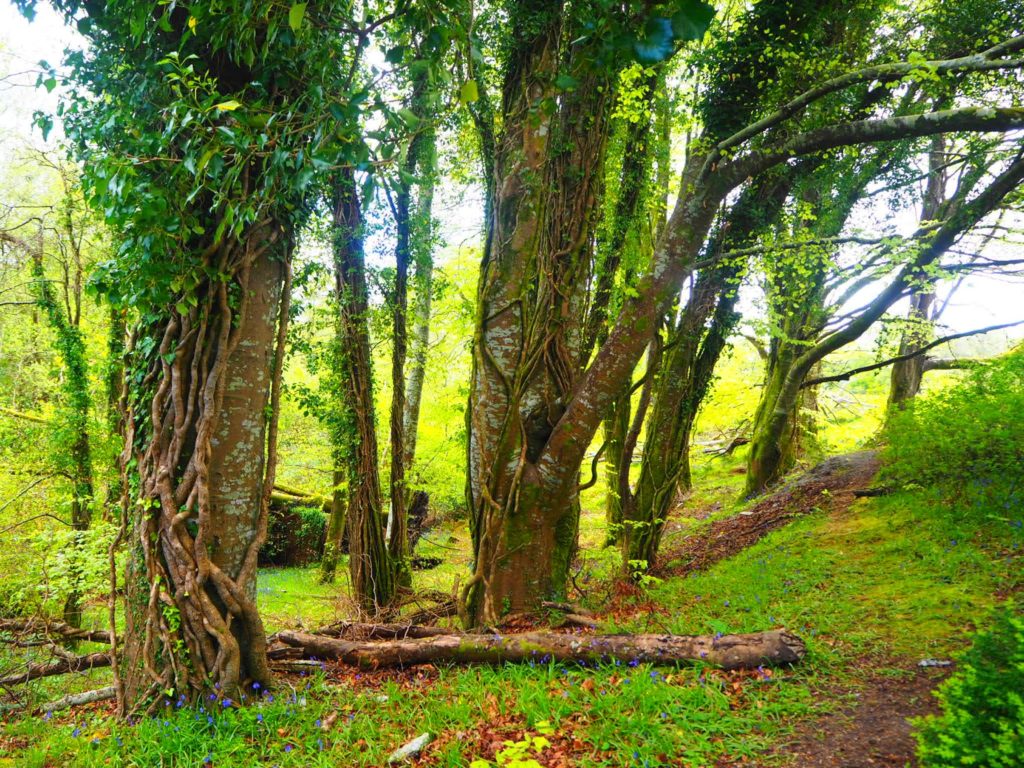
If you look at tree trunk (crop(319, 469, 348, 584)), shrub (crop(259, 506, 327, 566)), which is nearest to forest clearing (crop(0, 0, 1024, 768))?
tree trunk (crop(319, 469, 348, 584))

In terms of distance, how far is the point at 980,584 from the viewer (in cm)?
381

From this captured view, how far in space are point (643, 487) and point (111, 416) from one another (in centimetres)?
772

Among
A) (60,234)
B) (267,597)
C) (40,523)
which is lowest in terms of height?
(267,597)

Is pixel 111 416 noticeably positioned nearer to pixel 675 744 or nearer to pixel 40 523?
pixel 40 523

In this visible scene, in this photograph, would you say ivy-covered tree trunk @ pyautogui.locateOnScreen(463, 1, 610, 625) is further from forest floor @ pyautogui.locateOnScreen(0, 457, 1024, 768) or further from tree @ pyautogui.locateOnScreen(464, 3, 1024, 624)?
forest floor @ pyautogui.locateOnScreen(0, 457, 1024, 768)

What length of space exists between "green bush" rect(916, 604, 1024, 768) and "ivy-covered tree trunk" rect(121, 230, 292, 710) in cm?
331

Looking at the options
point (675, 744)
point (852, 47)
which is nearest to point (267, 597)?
point (675, 744)

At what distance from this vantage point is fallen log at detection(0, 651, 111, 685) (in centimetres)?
423

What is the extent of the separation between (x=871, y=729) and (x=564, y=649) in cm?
165

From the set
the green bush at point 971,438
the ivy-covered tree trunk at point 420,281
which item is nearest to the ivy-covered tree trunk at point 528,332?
the ivy-covered tree trunk at point 420,281

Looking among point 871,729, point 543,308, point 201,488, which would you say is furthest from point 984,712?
point 201,488

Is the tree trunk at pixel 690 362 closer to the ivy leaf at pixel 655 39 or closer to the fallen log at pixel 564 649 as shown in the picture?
the fallen log at pixel 564 649

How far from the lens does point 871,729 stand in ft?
7.92

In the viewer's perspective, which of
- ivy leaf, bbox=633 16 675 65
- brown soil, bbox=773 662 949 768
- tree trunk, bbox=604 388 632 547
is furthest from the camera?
tree trunk, bbox=604 388 632 547
